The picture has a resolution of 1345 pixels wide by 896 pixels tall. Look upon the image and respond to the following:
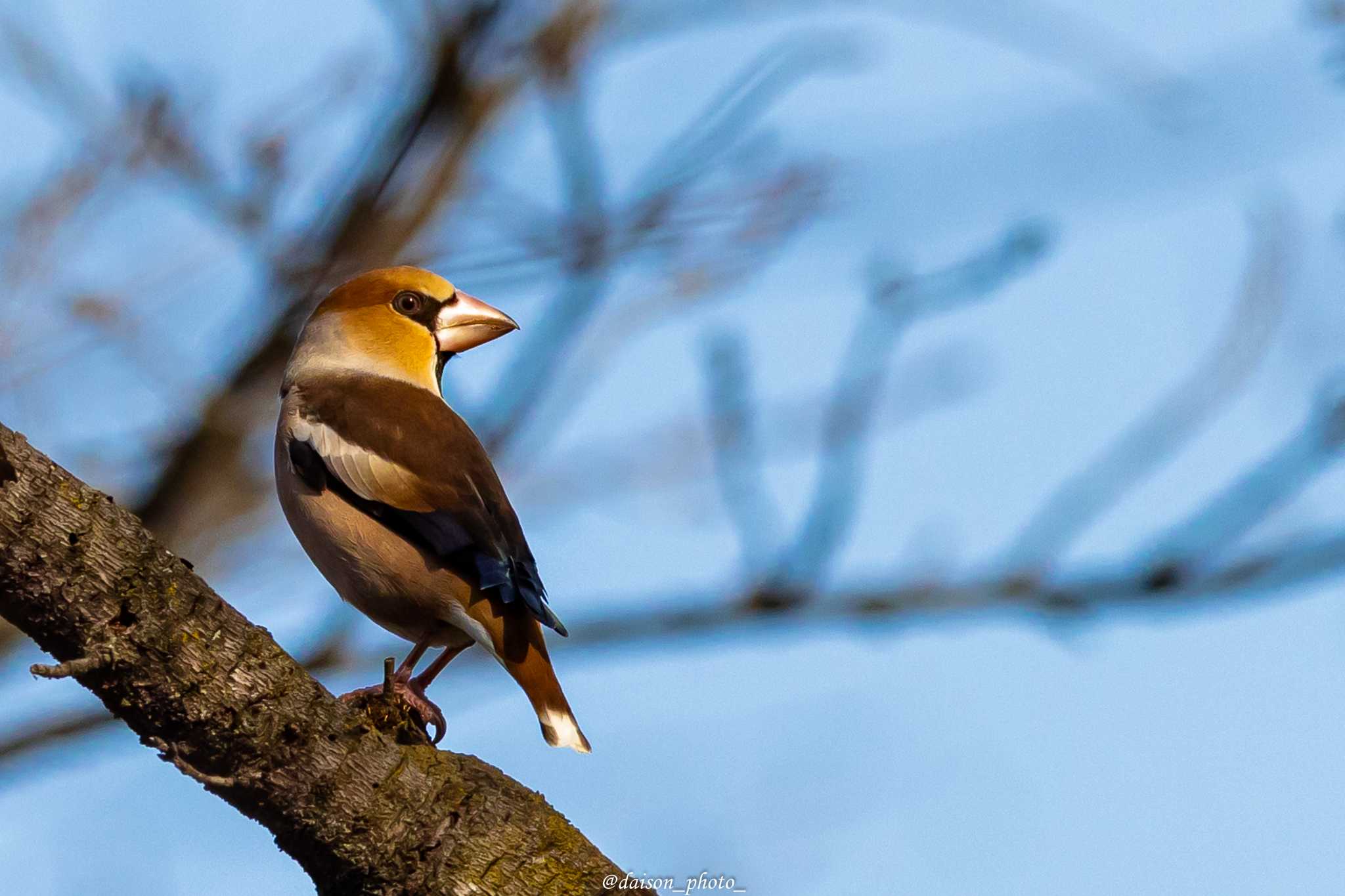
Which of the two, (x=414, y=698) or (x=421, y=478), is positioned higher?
(x=421, y=478)

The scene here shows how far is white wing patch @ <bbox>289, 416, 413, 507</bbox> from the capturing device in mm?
3904

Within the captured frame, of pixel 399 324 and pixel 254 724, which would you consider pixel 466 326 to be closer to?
pixel 399 324

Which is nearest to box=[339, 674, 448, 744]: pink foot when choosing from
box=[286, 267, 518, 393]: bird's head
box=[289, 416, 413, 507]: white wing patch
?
box=[289, 416, 413, 507]: white wing patch

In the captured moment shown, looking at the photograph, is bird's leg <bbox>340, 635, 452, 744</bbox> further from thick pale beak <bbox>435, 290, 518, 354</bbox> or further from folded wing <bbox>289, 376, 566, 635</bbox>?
thick pale beak <bbox>435, 290, 518, 354</bbox>

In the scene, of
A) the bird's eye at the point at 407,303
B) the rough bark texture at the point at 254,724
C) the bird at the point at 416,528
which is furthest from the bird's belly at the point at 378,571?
the bird's eye at the point at 407,303

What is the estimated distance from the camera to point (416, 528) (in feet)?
12.5

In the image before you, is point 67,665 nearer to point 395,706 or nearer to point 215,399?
point 395,706

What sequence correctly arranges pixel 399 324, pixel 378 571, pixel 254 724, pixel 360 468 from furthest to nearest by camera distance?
pixel 399 324
pixel 360 468
pixel 378 571
pixel 254 724

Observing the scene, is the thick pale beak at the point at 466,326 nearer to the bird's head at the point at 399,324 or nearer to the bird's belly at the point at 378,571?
the bird's head at the point at 399,324

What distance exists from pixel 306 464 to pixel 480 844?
1560mm

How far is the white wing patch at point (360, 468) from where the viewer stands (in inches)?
A: 154

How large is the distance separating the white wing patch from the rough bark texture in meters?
1.18

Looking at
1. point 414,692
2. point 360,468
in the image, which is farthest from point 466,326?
point 414,692

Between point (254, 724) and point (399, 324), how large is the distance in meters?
2.60
